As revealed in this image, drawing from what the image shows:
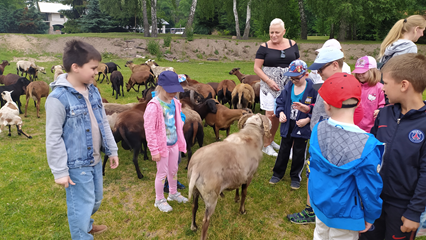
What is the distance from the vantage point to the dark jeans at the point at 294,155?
4199 millimetres

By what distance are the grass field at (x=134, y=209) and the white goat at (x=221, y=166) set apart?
1.82ft

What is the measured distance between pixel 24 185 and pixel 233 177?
4344 mm

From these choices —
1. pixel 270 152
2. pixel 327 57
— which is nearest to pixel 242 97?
pixel 270 152

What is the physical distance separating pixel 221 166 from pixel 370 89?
268 cm

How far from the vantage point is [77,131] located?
2465 mm

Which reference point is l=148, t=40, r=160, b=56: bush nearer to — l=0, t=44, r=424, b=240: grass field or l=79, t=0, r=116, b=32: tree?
l=79, t=0, r=116, b=32: tree

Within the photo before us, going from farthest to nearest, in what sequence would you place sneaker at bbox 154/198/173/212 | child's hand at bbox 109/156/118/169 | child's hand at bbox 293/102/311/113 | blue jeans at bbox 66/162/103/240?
1. sneaker at bbox 154/198/173/212
2. child's hand at bbox 293/102/311/113
3. child's hand at bbox 109/156/118/169
4. blue jeans at bbox 66/162/103/240

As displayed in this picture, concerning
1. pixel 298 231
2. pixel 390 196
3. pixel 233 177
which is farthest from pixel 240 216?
pixel 390 196

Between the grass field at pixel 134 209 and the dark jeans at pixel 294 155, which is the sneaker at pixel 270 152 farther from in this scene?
the dark jeans at pixel 294 155

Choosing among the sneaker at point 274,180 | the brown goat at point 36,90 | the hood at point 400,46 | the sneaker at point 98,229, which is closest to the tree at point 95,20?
the brown goat at point 36,90

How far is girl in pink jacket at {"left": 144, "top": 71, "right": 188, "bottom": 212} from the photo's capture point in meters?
3.41

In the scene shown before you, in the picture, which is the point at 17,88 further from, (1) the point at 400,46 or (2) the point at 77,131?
(1) the point at 400,46

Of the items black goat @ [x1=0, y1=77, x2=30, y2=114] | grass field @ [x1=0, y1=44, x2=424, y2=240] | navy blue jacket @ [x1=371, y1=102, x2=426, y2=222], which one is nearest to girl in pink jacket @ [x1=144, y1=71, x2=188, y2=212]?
grass field @ [x1=0, y1=44, x2=424, y2=240]

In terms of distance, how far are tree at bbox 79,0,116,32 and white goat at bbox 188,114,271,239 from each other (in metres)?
40.2
